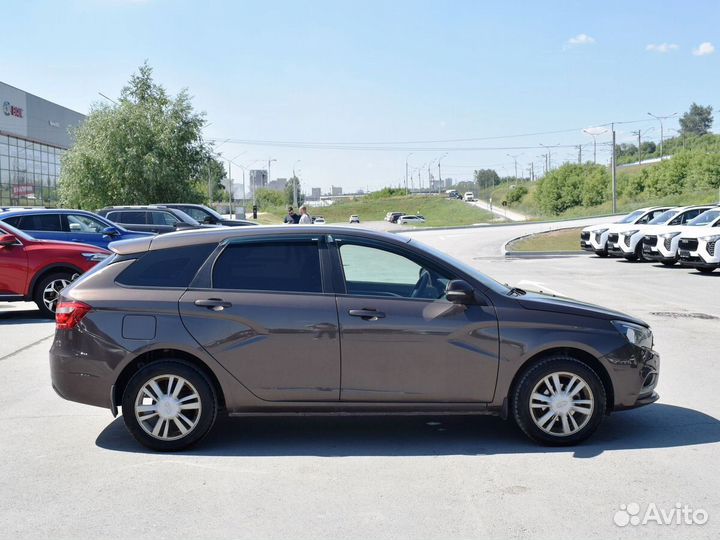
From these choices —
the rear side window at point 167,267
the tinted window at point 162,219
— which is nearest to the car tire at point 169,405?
the rear side window at point 167,267

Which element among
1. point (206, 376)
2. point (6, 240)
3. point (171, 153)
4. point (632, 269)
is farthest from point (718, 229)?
point (171, 153)

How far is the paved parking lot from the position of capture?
4.56m

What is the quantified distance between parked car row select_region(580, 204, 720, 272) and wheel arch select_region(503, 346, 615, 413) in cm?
1665

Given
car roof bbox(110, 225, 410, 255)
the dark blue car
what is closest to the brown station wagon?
car roof bbox(110, 225, 410, 255)

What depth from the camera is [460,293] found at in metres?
5.88

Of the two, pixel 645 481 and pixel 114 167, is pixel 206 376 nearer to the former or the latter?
pixel 645 481

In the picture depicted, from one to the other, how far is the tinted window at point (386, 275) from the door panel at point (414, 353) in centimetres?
23

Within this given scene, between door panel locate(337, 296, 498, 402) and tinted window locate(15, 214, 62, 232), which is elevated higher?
tinted window locate(15, 214, 62, 232)

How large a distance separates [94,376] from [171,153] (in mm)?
46536

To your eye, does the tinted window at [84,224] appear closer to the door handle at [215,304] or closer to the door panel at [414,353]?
the door handle at [215,304]

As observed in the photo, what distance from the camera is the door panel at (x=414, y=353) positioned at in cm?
587

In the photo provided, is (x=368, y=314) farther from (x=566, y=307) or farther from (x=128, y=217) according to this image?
(x=128, y=217)

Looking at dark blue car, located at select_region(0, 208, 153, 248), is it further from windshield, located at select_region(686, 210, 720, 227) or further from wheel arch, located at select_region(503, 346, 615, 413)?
windshield, located at select_region(686, 210, 720, 227)

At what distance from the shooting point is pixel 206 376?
5957 mm
